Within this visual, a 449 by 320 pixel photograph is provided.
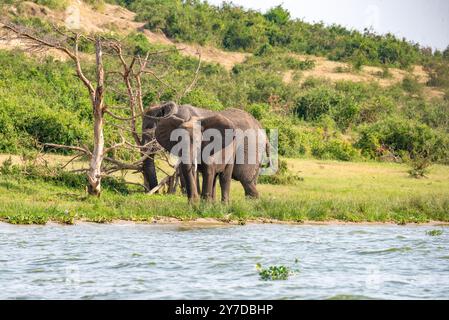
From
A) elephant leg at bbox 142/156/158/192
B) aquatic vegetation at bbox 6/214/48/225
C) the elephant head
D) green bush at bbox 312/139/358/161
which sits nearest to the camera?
aquatic vegetation at bbox 6/214/48/225

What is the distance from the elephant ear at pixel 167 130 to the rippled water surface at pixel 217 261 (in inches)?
97.4

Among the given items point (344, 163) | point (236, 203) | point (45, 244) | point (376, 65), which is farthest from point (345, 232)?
point (376, 65)

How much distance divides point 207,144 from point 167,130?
0.81 m

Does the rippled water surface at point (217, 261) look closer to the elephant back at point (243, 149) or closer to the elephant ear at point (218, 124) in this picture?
the elephant ear at point (218, 124)

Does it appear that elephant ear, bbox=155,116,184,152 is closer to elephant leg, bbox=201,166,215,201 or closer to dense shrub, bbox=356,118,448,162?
elephant leg, bbox=201,166,215,201

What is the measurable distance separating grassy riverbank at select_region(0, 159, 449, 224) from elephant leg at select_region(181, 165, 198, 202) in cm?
28

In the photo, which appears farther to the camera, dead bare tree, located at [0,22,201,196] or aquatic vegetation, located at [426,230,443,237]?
dead bare tree, located at [0,22,201,196]

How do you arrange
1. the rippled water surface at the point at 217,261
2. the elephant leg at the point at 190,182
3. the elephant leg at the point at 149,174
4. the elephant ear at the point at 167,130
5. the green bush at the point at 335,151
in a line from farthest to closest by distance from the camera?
the green bush at the point at 335,151
the elephant leg at the point at 149,174
the elephant ear at the point at 167,130
the elephant leg at the point at 190,182
the rippled water surface at the point at 217,261

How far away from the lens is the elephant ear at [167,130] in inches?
727

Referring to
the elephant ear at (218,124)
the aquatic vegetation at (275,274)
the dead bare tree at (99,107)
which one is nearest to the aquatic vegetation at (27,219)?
the dead bare tree at (99,107)

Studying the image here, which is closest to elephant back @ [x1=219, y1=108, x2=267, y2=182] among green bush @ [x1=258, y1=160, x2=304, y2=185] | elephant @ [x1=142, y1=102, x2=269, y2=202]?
elephant @ [x1=142, y1=102, x2=269, y2=202]

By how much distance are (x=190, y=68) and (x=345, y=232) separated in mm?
25100

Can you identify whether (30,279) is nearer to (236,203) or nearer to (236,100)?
(236,203)

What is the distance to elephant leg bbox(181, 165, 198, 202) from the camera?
18.0 m
